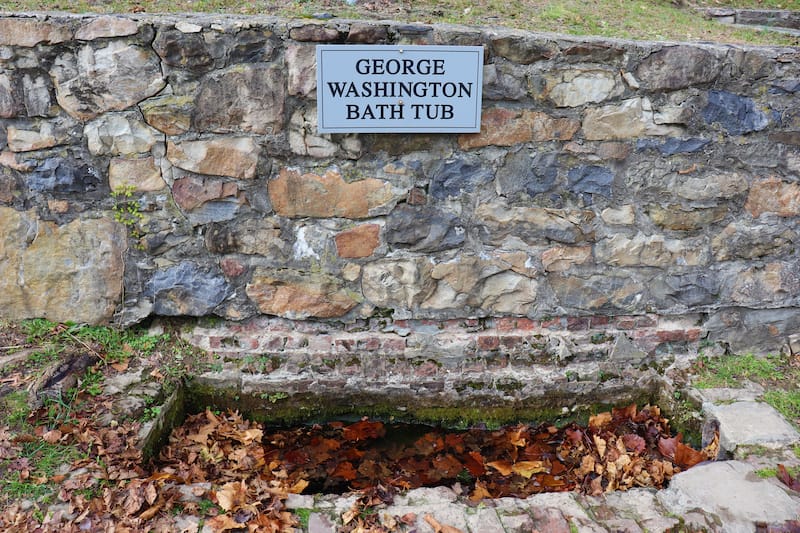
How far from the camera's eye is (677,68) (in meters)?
2.81

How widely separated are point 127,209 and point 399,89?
4.49 ft

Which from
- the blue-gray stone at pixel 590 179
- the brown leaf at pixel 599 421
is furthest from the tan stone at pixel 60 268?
the brown leaf at pixel 599 421

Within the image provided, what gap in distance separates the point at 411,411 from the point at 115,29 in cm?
223

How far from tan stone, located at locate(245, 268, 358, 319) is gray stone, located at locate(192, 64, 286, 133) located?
69 cm

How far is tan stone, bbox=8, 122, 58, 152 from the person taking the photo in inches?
109

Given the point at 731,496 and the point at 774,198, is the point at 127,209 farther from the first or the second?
the point at 774,198

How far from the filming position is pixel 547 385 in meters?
3.18

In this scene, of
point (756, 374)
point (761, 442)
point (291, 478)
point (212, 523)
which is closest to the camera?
point (212, 523)

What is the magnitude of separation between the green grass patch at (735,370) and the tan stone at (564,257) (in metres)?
0.85

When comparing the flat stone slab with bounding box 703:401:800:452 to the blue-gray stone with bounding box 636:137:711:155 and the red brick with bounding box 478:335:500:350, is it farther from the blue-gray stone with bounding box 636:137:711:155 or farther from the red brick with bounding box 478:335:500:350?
the blue-gray stone with bounding box 636:137:711:155

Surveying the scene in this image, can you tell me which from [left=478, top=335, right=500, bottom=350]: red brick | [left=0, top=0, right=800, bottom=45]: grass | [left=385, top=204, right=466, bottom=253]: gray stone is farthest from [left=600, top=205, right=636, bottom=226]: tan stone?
[left=0, top=0, right=800, bottom=45]: grass

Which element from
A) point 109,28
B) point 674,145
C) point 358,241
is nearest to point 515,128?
point 674,145

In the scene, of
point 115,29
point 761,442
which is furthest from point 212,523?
point 761,442

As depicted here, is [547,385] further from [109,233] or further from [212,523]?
[109,233]
